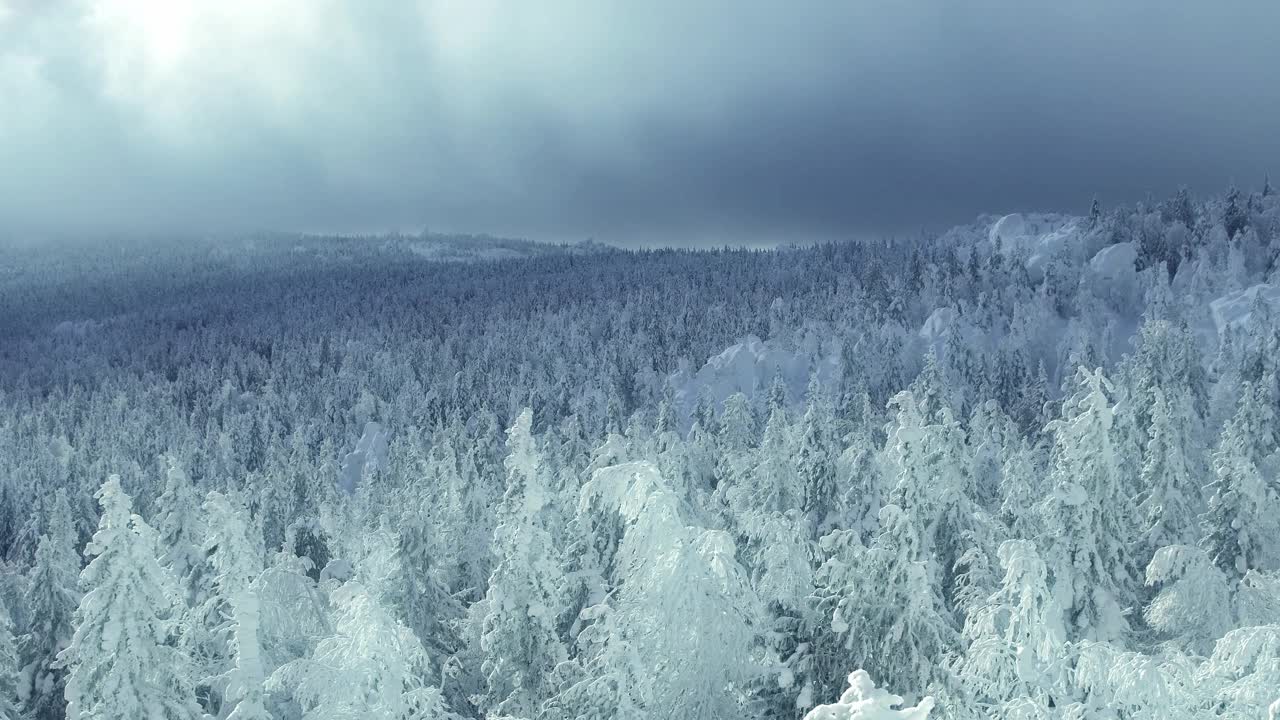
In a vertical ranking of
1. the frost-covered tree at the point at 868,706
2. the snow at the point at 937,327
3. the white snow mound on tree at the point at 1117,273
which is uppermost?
the white snow mound on tree at the point at 1117,273

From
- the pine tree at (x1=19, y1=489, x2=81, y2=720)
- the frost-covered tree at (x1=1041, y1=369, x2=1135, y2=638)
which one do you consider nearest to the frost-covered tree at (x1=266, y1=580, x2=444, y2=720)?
the frost-covered tree at (x1=1041, y1=369, x2=1135, y2=638)

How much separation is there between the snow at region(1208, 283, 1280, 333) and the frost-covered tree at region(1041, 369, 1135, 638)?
96.0 metres

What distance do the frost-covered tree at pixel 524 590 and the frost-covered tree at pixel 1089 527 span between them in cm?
1079

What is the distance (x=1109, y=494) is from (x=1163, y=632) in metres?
4.32

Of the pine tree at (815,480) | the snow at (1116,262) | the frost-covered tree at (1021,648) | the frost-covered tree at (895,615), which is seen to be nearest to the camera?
the frost-covered tree at (1021,648)

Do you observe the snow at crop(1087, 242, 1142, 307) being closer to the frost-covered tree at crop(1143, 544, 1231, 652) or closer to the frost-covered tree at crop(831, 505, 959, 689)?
the frost-covered tree at crop(1143, 544, 1231, 652)

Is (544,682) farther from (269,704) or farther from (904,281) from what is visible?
(904,281)

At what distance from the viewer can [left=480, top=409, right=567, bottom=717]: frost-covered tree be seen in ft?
61.3

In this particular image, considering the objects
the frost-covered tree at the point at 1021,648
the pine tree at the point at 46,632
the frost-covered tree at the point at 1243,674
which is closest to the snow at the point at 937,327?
the pine tree at the point at 46,632

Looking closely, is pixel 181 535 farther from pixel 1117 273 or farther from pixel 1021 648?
pixel 1117 273

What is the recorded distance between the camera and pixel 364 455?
10756cm

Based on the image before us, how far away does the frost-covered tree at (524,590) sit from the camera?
18.7 m

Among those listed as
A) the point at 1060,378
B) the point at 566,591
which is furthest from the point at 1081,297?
the point at 566,591

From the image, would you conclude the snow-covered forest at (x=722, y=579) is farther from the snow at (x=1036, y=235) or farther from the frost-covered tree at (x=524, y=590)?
the snow at (x=1036, y=235)
